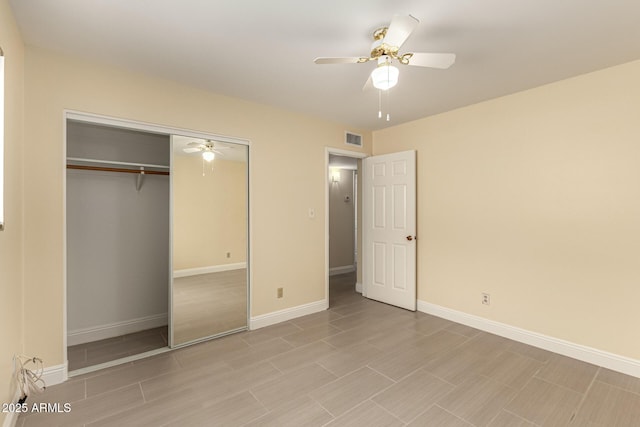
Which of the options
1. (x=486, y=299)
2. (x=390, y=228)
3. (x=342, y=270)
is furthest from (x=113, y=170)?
(x=342, y=270)

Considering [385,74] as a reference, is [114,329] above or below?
below

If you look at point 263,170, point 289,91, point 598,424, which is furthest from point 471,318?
point 289,91

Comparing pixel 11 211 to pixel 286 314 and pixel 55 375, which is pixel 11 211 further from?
pixel 286 314

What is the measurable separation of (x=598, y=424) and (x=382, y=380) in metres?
1.35

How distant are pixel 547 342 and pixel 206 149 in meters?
3.89

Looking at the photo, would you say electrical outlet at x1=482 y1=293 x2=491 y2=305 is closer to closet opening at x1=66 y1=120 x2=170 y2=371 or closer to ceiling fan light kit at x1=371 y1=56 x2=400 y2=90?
ceiling fan light kit at x1=371 y1=56 x2=400 y2=90

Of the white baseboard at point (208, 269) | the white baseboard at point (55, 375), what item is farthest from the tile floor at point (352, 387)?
the white baseboard at point (208, 269)

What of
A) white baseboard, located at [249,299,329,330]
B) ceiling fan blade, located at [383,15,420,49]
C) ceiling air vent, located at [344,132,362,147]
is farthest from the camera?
ceiling air vent, located at [344,132,362,147]

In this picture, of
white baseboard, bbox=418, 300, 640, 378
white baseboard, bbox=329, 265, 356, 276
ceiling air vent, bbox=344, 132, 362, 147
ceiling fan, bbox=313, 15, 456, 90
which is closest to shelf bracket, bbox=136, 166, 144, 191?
ceiling fan, bbox=313, 15, 456, 90

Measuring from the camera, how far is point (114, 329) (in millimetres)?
3180

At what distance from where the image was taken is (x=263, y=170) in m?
3.45

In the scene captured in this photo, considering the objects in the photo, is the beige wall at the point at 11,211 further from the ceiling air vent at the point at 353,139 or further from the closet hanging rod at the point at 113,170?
the ceiling air vent at the point at 353,139

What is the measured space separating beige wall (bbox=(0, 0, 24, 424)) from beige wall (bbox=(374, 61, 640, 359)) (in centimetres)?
387

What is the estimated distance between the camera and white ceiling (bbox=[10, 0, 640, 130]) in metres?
1.79
